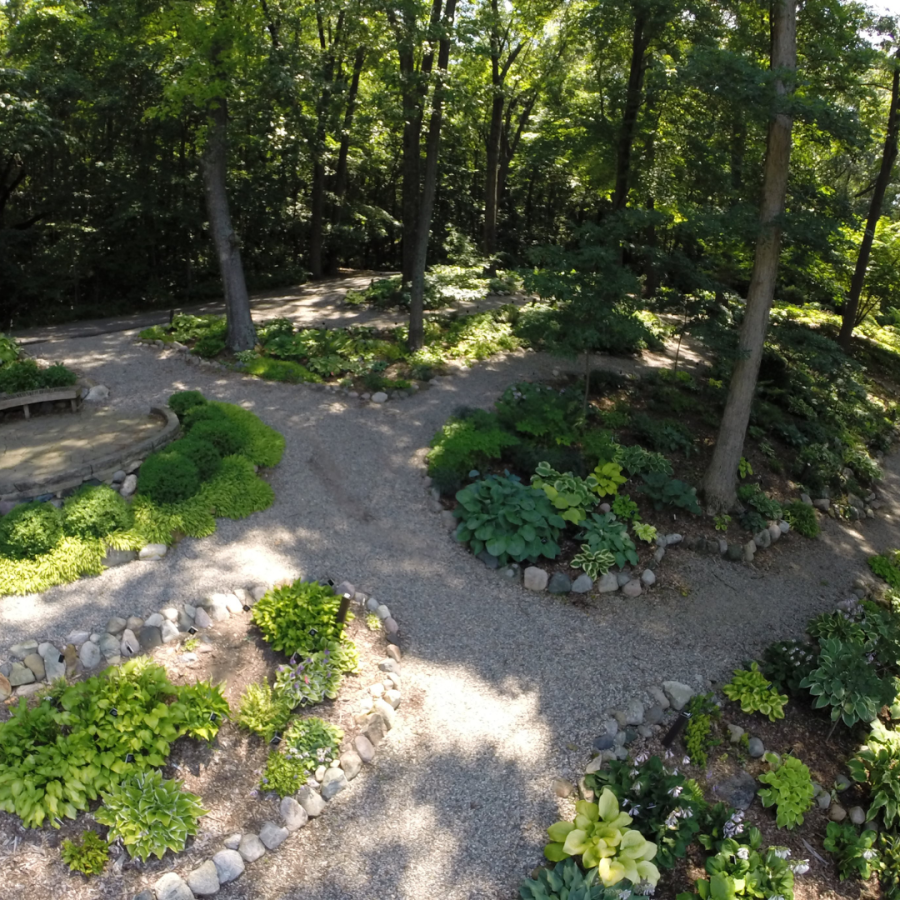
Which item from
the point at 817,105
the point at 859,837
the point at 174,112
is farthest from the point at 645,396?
the point at 174,112

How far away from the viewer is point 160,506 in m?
7.54

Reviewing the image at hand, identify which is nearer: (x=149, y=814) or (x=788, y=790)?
(x=149, y=814)

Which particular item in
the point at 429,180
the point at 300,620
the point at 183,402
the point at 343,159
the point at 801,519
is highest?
the point at 343,159

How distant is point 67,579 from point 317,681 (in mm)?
2790

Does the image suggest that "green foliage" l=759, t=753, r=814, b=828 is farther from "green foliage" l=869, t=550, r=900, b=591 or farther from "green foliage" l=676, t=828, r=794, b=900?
"green foliage" l=869, t=550, r=900, b=591

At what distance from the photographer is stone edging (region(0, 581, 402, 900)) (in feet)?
14.9

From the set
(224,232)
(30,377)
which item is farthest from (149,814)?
(224,232)

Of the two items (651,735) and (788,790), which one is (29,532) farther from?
(788,790)

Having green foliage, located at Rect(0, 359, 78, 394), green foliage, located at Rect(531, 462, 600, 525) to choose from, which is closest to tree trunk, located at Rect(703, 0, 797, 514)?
green foliage, located at Rect(531, 462, 600, 525)

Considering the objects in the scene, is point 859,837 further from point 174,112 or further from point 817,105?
point 174,112

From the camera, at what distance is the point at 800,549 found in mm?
9555

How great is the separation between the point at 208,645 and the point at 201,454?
2.90m

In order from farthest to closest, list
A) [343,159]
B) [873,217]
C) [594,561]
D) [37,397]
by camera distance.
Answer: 1. [343,159]
2. [873,217]
3. [37,397]
4. [594,561]

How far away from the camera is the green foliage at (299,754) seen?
506cm
